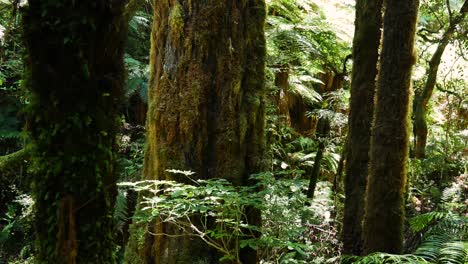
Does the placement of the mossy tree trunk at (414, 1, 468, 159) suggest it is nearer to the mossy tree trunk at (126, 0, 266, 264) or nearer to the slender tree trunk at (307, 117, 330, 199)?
the slender tree trunk at (307, 117, 330, 199)

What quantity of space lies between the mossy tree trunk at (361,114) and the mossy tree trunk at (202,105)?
74.5 inches

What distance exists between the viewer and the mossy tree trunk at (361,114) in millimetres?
5277

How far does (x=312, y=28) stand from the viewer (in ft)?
21.0

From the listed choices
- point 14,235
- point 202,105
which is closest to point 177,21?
point 202,105

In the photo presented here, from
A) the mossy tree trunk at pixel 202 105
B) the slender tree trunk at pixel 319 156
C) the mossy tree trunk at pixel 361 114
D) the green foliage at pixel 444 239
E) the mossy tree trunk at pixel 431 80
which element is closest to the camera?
the mossy tree trunk at pixel 202 105

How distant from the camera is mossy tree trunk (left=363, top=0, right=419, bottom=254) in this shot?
4.07 metres

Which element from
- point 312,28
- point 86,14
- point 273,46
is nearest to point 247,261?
point 86,14

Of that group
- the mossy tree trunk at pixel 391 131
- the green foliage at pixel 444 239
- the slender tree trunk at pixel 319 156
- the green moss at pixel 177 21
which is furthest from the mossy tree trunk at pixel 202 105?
the slender tree trunk at pixel 319 156

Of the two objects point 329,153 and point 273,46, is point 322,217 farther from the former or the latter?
point 273,46

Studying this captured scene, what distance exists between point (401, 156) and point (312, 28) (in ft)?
9.38

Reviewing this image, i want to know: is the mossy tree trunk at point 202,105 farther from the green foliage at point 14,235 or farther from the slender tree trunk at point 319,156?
the green foliage at point 14,235

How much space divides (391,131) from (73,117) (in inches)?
126

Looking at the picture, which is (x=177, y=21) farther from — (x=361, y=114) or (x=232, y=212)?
(x=361, y=114)

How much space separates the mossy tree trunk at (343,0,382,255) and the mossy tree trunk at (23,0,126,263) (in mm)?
3988
